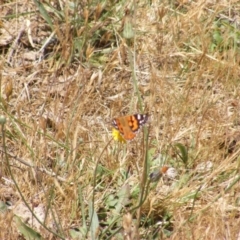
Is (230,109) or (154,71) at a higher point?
(154,71)

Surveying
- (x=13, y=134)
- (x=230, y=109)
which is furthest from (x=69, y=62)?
(x=230, y=109)

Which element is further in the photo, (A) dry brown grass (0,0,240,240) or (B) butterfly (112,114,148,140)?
(A) dry brown grass (0,0,240,240)

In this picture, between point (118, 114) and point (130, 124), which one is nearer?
point (130, 124)

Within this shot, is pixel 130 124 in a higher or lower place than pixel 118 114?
higher

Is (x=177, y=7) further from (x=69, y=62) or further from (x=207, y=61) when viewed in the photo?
(x=69, y=62)

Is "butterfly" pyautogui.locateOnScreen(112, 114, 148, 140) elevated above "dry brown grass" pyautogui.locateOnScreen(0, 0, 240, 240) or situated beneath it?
elevated above

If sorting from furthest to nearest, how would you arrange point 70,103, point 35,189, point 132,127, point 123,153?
point 70,103 → point 123,153 → point 35,189 → point 132,127
